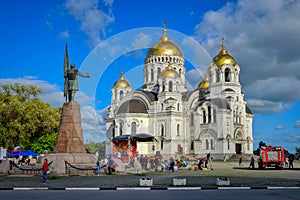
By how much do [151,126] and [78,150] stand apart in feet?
128

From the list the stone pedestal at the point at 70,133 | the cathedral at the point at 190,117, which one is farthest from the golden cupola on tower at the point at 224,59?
the stone pedestal at the point at 70,133

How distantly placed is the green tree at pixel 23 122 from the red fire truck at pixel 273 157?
2635 cm

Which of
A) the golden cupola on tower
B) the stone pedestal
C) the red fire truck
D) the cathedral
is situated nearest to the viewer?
the stone pedestal

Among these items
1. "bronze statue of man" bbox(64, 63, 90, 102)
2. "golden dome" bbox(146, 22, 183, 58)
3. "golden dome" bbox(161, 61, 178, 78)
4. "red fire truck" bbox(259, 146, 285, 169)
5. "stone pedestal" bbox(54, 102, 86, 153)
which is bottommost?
"red fire truck" bbox(259, 146, 285, 169)

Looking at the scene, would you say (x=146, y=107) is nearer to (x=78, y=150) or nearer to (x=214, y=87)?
(x=214, y=87)

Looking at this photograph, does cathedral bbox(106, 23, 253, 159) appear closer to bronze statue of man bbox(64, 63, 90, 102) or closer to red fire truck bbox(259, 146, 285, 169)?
red fire truck bbox(259, 146, 285, 169)

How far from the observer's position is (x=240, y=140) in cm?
5775

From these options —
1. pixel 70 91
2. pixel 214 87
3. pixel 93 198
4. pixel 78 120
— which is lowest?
pixel 93 198

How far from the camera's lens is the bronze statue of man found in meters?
22.2

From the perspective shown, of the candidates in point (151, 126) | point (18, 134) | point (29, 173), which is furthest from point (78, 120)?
point (151, 126)

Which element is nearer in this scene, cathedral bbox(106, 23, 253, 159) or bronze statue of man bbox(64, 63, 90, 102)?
bronze statue of man bbox(64, 63, 90, 102)

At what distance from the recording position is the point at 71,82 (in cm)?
2220

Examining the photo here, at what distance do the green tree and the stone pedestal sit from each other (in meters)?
23.6

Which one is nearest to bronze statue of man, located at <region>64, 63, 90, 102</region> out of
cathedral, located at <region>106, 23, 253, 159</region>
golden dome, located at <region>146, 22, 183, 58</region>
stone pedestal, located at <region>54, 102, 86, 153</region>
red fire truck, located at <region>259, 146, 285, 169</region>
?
stone pedestal, located at <region>54, 102, 86, 153</region>
